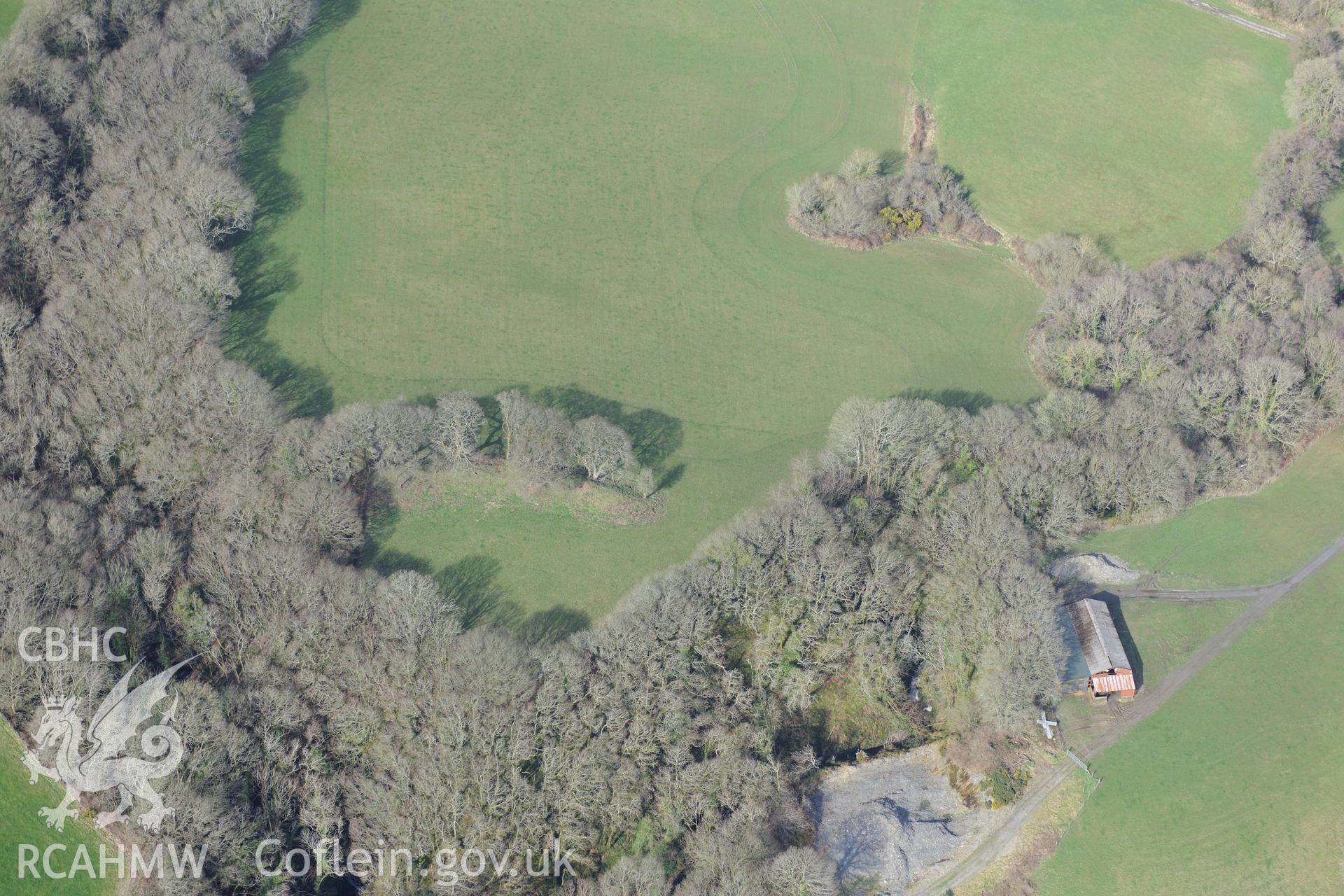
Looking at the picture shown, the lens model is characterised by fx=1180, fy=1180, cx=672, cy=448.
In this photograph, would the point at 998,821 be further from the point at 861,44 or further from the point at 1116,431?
the point at 861,44

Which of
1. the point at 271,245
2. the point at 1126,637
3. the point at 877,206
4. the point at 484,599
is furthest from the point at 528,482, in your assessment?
the point at 1126,637

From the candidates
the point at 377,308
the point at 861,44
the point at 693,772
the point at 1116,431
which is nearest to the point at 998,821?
the point at 693,772

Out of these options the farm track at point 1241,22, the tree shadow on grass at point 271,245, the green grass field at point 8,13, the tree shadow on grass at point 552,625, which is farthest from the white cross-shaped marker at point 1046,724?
the green grass field at point 8,13

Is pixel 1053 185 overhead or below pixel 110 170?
overhead

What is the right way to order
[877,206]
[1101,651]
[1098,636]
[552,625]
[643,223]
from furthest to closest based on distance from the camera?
[877,206]
[643,223]
[552,625]
[1098,636]
[1101,651]

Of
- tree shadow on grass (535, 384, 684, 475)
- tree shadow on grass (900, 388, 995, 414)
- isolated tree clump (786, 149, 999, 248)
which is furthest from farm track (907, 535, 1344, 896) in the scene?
isolated tree clump (786, 149, 999, 248)

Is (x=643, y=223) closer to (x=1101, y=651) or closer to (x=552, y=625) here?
(x=552, y=625)
